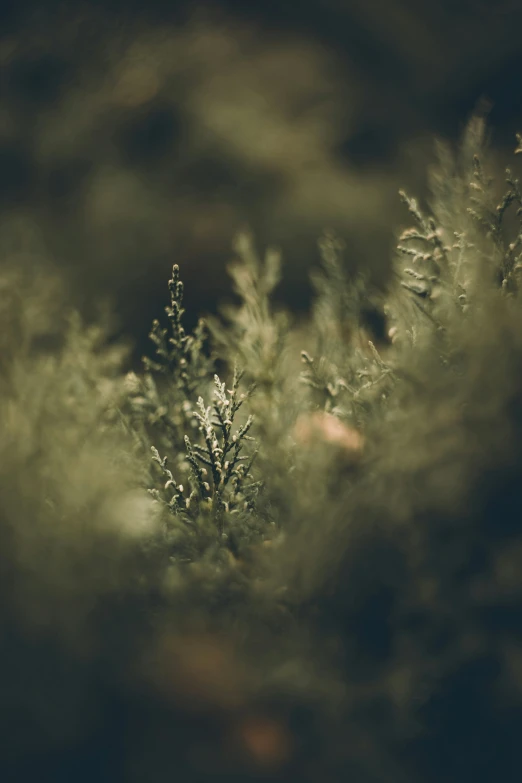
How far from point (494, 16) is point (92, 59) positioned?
1312 mm

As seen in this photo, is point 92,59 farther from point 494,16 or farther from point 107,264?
point 494,16

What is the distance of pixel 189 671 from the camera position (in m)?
0.84

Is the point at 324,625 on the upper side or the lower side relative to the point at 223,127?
lower

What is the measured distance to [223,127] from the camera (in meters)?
2.30

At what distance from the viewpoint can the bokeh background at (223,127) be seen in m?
2.08

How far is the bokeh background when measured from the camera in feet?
6.82

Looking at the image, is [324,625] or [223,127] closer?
[324,625]

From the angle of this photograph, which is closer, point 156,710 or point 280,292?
point 156,710

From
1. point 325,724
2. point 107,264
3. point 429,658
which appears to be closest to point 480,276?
point 429,658

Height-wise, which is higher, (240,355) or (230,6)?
(230,6)

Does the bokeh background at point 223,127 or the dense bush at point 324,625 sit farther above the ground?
the bokeh background at point 223,127

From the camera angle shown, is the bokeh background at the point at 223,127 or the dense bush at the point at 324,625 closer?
the dense bush at the point at 324,625

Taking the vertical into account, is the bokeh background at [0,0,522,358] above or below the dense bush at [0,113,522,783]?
above

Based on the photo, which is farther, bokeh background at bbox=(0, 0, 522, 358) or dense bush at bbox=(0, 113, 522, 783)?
bokeh background at bbox=(0, 0, 522, 358)
